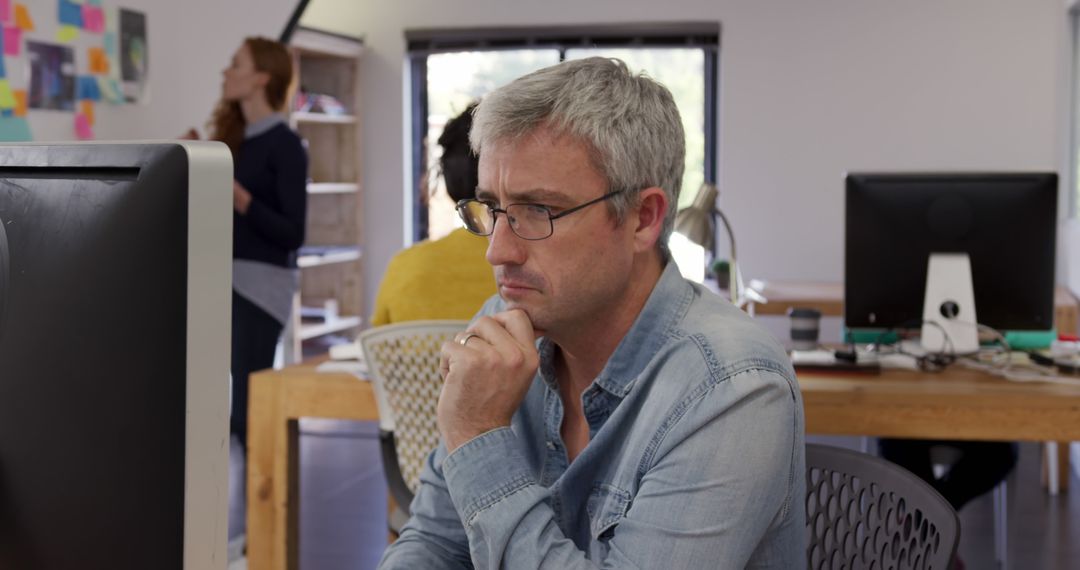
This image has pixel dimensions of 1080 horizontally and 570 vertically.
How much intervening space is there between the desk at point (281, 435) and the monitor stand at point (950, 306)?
1306 millimetres

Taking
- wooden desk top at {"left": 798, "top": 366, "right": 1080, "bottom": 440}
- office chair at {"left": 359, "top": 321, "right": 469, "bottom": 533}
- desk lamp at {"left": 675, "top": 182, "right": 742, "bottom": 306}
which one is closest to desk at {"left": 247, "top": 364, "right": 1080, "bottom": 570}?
wooden desk top at {"left": 798, "top": 366, "right": 1080, "bottom": 440}

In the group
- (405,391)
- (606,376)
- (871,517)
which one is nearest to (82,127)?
(405,391)

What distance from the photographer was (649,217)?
122cm

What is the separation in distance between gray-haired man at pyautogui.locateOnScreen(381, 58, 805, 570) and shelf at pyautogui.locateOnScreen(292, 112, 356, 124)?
4892mm

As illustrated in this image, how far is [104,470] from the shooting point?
0.72 meters

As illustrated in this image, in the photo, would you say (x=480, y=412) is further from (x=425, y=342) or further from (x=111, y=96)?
(x=111, y=96)

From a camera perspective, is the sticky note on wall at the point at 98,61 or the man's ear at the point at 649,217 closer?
the man's ear at the point at 649,217

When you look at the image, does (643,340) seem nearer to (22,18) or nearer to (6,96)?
(6,96)

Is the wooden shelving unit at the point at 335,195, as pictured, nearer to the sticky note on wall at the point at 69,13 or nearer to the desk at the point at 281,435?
the sticky note on wall at the point at 69,13

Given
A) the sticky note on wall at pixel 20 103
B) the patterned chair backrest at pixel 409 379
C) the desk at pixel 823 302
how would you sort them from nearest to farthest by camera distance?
1. the patterned chair backrest at pixel 409 379
2. the sticky note on wall at pixel 20 103
3. the desk at pixel 823 302

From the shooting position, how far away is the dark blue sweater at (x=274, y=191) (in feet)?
10.9

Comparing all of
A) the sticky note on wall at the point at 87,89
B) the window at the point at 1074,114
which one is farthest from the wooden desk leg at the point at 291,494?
the window at the point at 1074,114

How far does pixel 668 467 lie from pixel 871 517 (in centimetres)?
41

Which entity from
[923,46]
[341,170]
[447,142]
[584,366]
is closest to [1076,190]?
[923,46]
